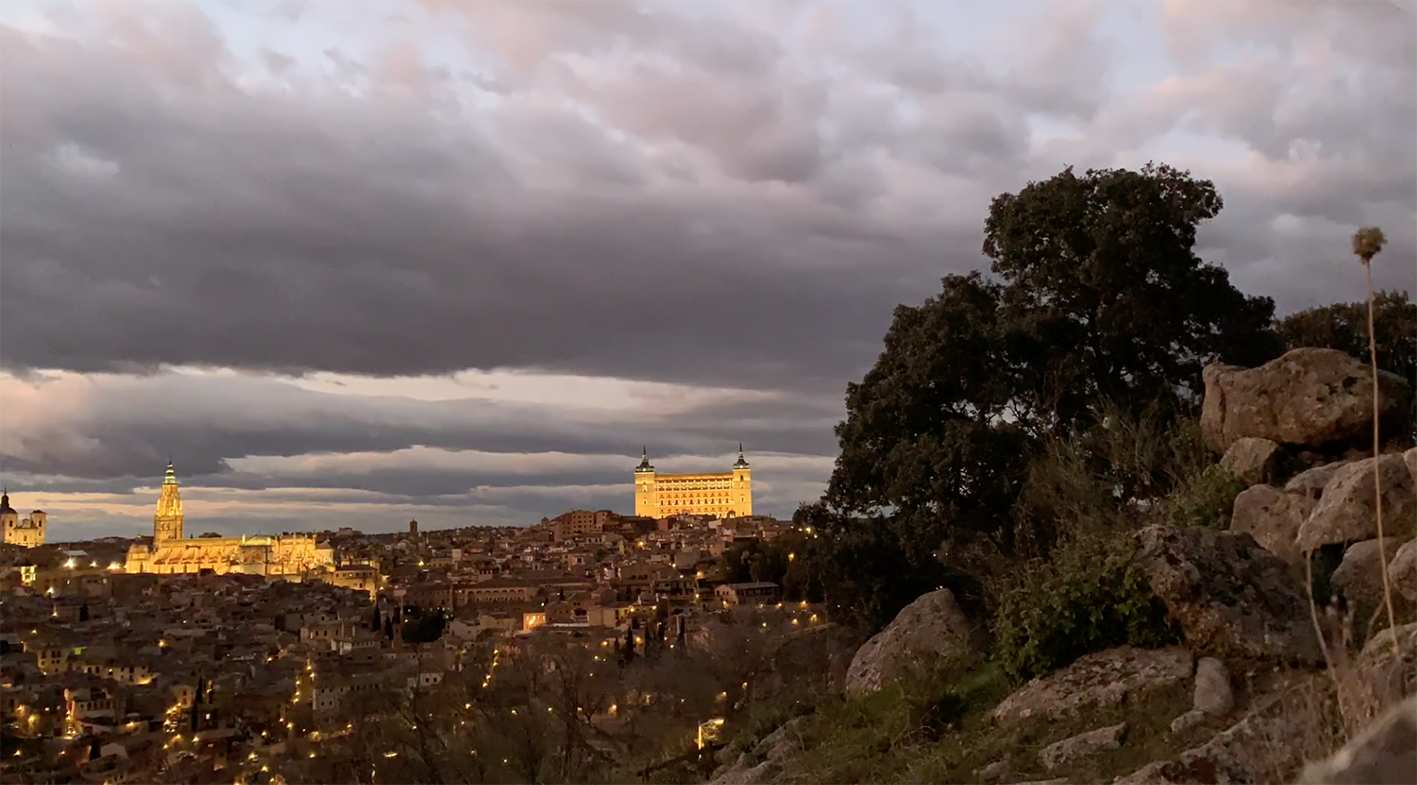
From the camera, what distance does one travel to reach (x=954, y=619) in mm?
10586

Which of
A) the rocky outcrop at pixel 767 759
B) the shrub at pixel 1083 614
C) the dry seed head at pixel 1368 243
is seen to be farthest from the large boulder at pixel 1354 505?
the dry seed head at pixel 1368 243

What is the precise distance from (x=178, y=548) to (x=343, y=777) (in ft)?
401

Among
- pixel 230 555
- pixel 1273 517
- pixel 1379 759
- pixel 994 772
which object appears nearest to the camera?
pixel 1379 759

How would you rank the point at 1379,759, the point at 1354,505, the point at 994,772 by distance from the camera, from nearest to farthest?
the point at 1379,759
the point at 994,772
the point at 1354,505

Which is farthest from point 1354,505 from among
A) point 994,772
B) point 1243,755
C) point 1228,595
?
point 1243,755

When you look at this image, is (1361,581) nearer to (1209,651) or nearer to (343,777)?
(1209,651)

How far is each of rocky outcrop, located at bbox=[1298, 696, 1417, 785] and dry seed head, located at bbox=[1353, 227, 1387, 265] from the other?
1.68m

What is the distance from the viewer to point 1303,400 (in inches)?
422

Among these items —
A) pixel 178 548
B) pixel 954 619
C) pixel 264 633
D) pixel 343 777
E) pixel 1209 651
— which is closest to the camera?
pixel 1209 651

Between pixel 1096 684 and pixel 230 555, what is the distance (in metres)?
137

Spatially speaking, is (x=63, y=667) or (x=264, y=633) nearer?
(x=63, y=667)

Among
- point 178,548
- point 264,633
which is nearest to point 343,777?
point 264,633

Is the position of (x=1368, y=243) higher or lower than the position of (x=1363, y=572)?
higher

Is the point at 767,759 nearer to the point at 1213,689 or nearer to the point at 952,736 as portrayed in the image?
the point at 952,736
